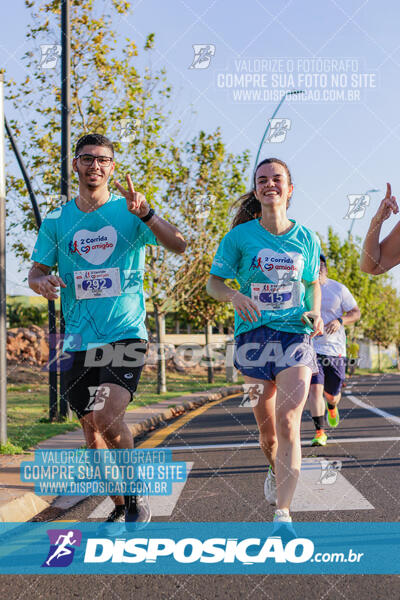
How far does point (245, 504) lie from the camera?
5066 millimetres

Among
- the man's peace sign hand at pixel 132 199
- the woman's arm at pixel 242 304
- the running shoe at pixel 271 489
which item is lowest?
the running shoe at pixel 271 489

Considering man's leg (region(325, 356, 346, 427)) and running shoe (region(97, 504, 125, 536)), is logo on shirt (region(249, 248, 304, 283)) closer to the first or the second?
running shoe (region(97, 504, 125, 536))

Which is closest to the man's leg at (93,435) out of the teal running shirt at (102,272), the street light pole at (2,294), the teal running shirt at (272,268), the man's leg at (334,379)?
the teal running shirt at (102,272)

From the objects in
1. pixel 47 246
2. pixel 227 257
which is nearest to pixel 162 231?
pixel 227 257

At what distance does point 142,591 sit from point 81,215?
7.18 ft

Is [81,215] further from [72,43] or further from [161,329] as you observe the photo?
[161,329]

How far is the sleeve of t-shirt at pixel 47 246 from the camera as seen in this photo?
14.6 feet

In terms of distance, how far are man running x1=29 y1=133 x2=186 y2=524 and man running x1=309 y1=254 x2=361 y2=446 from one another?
3664mm

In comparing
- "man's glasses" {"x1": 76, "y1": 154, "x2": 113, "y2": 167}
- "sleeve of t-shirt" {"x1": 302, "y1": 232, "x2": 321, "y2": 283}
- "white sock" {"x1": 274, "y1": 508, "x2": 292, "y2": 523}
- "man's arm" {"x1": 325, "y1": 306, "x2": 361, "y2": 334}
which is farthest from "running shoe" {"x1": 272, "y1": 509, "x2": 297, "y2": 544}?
"man's arm" {"x1": 325, "y1": 306, "x2": 361, "y2": 334}

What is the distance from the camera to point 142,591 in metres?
3.36

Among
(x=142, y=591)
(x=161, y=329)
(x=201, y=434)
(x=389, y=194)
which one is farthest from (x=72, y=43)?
(x=142, y=591)

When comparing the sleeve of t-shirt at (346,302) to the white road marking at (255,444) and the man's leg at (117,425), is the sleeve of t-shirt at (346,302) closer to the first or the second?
the white road marking at (255,444)

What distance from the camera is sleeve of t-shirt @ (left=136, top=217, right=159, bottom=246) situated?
13.9 ft

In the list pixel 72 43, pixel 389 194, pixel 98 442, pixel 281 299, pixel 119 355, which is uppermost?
pixel 72 43
